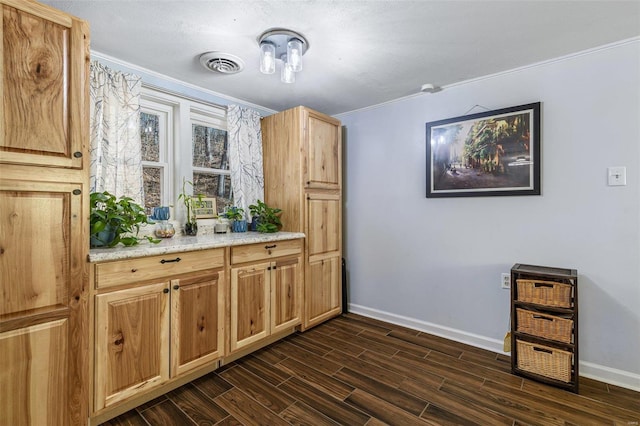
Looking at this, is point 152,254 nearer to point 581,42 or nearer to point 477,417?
point 477,417

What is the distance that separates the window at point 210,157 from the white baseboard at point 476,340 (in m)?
1.90

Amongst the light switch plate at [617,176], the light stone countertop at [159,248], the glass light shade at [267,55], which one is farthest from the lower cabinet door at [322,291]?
the light switch plate at [617,176]

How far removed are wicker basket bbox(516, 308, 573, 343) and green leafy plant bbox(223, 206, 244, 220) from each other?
7.62 ft

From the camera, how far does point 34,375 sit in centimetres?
137

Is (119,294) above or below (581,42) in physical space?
below

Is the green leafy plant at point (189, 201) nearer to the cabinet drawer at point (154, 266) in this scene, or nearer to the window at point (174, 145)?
the window at point (174, 145)

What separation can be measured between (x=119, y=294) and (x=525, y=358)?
2617 millimetres

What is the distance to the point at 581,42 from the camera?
1.99m

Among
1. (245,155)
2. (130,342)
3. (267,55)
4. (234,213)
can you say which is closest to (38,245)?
(130,342)

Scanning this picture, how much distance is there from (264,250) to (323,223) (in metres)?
0.79

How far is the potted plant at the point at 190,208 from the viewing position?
2539 millimetres

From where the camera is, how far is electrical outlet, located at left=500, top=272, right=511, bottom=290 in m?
2.44

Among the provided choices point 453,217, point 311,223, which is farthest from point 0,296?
point 453,217

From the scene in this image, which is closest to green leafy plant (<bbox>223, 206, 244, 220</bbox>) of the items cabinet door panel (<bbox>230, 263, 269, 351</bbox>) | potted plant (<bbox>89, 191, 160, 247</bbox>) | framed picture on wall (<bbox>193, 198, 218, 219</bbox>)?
framed picture on wall (<bbox>193, 198, 218, 219</bbox>)
